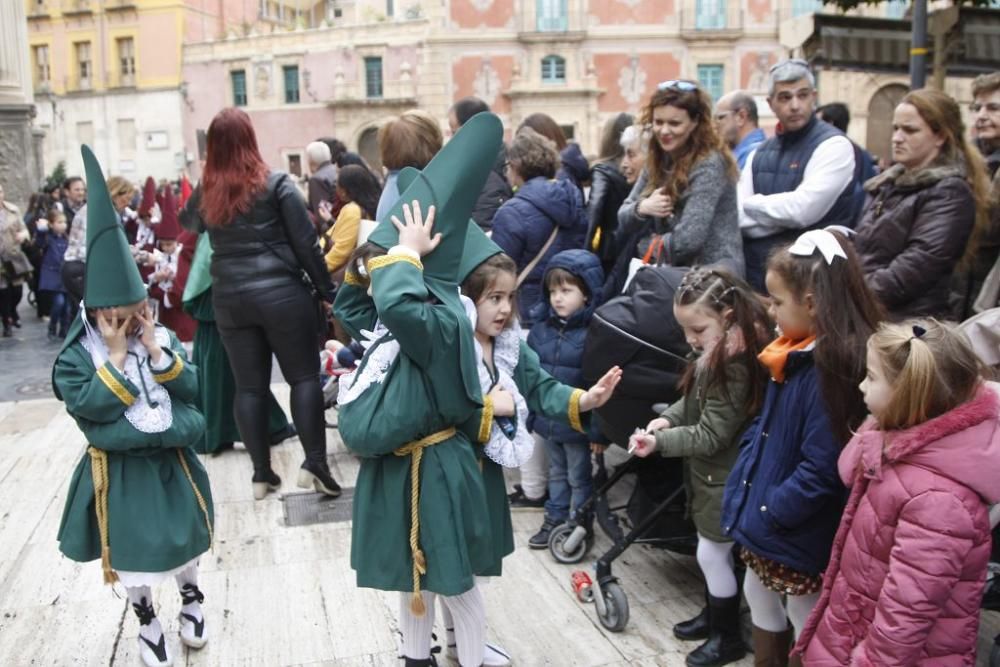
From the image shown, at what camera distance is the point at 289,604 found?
11.9ft

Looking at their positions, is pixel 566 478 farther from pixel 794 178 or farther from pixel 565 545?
pixel 794 178

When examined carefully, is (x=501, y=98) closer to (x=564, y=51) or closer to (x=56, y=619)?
(x=564, y=51)

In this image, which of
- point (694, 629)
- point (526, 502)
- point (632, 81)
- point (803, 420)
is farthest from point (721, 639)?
point (632, 81)

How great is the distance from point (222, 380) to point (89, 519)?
2426mm

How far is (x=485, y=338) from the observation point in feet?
9.41

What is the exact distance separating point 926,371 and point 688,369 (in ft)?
3.43

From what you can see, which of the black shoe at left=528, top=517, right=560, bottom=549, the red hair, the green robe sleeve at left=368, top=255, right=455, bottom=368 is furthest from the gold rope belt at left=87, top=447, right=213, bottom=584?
the black shoe at left=528, top=517, right=560, bottom=549

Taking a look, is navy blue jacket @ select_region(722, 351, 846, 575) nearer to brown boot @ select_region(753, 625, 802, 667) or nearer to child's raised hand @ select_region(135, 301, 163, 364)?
brown boot @ select_region(753, 625, 802, 667)

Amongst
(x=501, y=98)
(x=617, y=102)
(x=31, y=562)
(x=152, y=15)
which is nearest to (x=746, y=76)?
(x=617, y=102)

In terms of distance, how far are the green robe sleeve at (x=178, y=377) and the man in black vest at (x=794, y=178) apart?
8.00 feet

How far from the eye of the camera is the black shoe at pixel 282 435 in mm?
5754

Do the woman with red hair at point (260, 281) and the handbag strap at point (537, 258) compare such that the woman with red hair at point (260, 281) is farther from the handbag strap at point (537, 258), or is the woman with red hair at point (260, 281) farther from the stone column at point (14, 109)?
the stone column at point (14, 109)

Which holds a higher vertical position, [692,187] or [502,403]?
[692,187]

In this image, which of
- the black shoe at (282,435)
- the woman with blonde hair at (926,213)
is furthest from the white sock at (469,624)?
the black shoe at (282,435)
